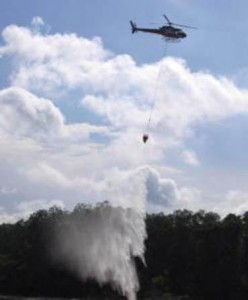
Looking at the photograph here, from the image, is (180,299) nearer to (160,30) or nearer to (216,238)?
(216,238)

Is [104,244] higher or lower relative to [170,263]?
lower

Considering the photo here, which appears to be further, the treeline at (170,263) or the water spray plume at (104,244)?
the treeline at (170,263)

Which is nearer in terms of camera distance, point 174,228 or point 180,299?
point 180,299

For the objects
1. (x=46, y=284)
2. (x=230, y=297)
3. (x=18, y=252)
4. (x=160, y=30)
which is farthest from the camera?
(x=18, y=252)

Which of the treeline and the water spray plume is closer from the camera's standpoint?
the water spray plume

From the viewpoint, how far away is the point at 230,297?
151m

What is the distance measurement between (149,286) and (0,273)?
4569 cm

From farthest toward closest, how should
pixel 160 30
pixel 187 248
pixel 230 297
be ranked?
pixel 187 248
pixel 230 297
pixel 160 30

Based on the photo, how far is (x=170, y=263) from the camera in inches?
6722

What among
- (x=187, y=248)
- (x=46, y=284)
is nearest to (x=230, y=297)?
(x=187, y=248)

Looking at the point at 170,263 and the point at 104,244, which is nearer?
the point at 104,244

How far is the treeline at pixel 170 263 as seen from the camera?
154 meters

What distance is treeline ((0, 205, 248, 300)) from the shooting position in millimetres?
153625

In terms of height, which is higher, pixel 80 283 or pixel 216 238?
pixel 216 238
